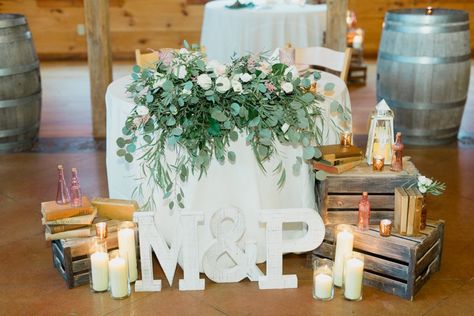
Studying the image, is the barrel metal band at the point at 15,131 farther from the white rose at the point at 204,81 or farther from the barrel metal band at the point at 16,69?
the white rose at the point at 204,81

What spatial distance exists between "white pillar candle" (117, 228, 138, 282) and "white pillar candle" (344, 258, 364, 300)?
0.84 meters

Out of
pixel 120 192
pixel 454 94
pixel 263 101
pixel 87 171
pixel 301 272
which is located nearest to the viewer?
pixel 263 101

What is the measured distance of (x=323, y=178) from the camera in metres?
2.69

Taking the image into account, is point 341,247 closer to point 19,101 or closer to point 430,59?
point 430,59

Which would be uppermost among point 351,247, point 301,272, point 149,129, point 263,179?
point 149,129

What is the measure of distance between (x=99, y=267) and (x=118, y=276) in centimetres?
9

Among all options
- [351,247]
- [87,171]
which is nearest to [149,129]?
[351,247]

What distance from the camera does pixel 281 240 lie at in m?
2.62

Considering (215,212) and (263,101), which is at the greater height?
(263,101)

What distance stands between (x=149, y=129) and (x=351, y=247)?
2.97ft

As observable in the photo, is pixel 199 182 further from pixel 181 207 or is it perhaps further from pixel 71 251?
pixel 71 251

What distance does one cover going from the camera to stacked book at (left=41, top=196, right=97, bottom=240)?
268 centimetres

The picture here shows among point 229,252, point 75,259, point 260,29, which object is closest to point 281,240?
point 229,252

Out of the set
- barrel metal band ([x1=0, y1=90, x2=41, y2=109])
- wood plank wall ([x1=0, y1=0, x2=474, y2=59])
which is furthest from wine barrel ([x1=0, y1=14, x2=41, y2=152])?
wood plank wall ([x1=0, y1=0, x2=474, y2=59])
